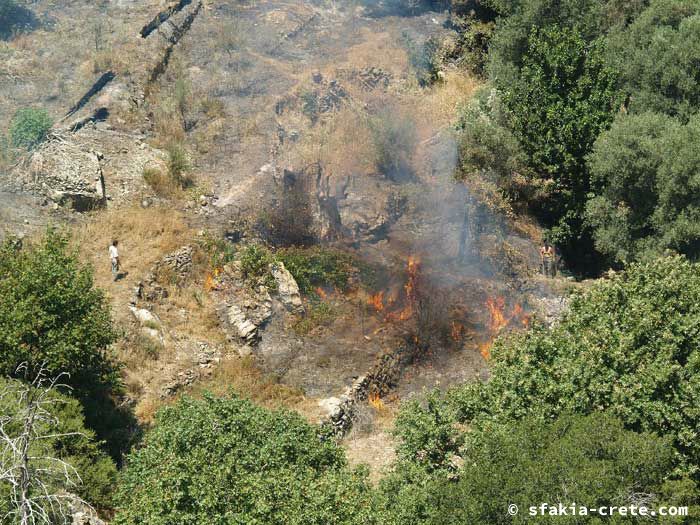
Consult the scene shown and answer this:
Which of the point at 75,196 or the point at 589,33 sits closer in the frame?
the point at 75,196

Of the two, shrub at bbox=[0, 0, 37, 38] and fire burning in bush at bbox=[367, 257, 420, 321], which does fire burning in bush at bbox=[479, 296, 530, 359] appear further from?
shrub at bbox=[0, 0, 37, 38]

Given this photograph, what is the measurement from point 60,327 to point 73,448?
2.87 m

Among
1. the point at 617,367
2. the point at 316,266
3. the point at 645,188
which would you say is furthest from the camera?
the point at 316,266

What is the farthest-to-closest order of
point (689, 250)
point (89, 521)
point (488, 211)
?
1. point (488, 211)
2. point (689, 250)
3. point (89, 521)

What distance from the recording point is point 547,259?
1033 inches

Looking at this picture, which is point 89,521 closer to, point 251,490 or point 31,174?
Result: point 251,490

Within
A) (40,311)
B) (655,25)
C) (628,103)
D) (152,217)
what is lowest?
(152,217)

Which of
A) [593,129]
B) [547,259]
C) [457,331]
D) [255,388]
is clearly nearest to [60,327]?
[255,388]

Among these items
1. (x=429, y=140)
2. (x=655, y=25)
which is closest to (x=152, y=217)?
(x=429, y=140)

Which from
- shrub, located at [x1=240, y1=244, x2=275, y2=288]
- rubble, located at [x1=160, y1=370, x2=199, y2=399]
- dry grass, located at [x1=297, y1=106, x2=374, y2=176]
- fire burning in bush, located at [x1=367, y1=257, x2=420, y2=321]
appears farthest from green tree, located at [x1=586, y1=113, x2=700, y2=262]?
rubble, located at [x1=160, y1=370, x2=199, y2=399]

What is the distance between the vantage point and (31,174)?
84.8 ft

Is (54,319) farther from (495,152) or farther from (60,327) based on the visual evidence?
(495,152)

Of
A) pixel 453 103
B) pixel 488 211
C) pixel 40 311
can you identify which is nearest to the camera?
pixel 40 311

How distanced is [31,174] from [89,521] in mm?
14740
